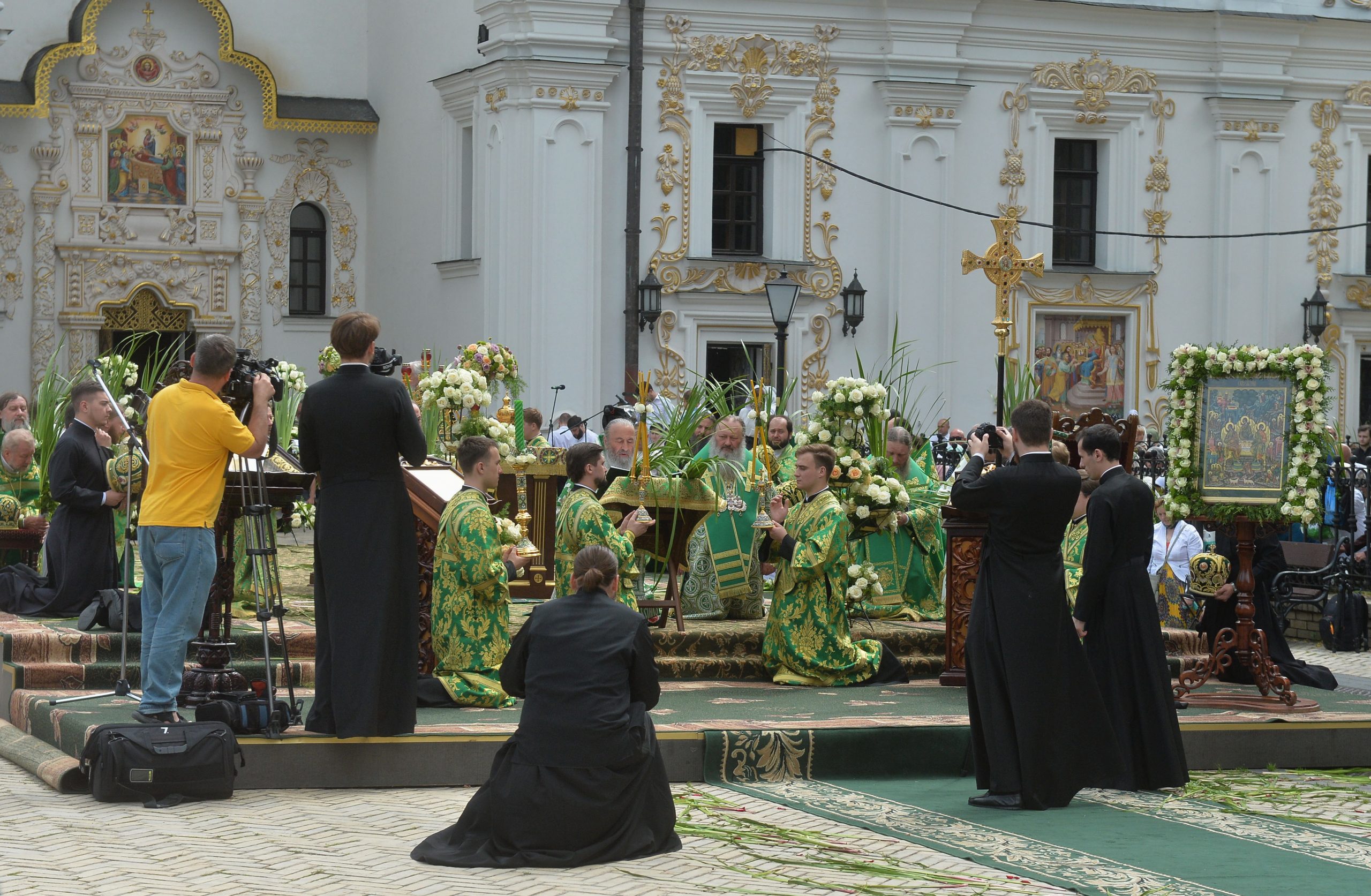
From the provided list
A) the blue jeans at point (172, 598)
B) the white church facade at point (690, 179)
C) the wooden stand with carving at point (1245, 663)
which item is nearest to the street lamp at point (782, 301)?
the white church facade at point (690, 179)

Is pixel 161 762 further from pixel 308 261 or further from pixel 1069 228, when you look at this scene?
pixel 308 261

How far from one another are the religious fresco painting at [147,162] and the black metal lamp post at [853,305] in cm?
993

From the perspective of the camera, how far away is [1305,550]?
16.3 meters

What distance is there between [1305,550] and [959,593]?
5.56 metres

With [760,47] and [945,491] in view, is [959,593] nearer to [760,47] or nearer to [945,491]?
[945,491]

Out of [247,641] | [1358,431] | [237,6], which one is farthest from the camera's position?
[237,6]

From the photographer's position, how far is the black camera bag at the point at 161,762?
869cm

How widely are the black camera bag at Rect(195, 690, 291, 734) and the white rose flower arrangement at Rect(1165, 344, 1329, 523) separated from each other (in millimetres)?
5744

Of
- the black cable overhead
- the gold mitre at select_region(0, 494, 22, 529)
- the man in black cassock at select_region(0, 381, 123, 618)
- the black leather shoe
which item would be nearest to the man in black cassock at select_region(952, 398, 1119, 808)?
the black leather shoe

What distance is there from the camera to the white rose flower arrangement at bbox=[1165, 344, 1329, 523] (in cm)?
1137

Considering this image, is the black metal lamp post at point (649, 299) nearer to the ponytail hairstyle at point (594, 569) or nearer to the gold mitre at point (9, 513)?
the gold mitre at point (9, 513)

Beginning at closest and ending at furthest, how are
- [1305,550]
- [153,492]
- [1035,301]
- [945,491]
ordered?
[153,492], [945,491], [1305,550], [1035,301]

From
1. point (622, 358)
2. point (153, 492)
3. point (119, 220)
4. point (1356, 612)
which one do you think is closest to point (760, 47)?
point (622, 358)

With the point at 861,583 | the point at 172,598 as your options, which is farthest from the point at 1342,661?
the point at 172,598
